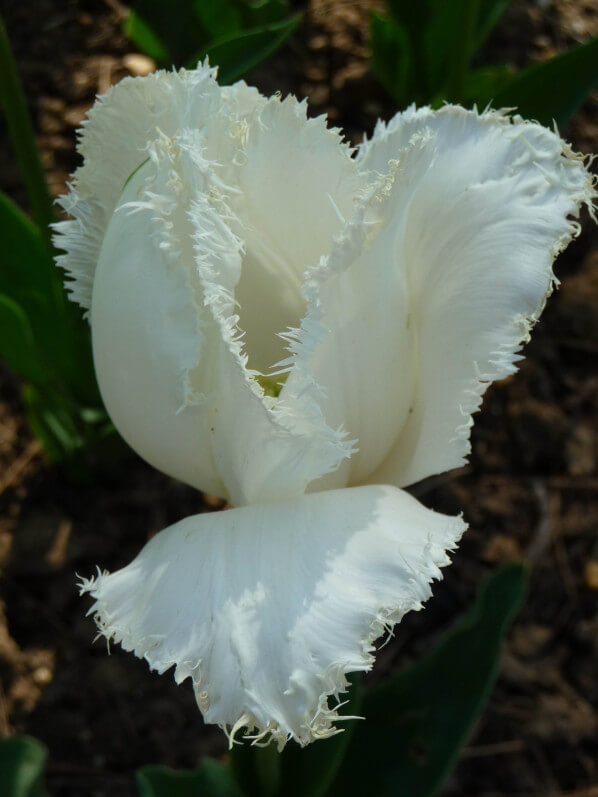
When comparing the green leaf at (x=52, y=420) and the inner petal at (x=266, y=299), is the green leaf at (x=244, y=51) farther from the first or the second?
the green leaf at (x=52, y=420)

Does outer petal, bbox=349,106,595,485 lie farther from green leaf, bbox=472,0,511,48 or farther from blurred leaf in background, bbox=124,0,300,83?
green leaf, bbox=472,0,511,48

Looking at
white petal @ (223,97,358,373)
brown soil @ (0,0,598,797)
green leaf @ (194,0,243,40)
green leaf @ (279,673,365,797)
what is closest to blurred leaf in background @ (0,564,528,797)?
green leaf @ (279,673,365,797)

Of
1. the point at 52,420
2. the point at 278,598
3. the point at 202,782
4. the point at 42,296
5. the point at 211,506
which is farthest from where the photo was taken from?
the point at 211,506

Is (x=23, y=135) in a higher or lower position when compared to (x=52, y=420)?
higher

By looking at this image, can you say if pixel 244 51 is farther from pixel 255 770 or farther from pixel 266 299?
pixel 255 770

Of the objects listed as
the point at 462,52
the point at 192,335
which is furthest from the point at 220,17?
the point at 192,335

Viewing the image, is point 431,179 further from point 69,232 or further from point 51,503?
point 51,503
